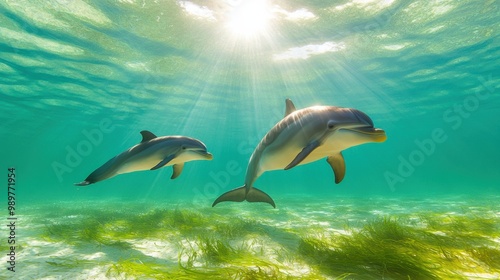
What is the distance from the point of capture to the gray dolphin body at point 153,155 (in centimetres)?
569

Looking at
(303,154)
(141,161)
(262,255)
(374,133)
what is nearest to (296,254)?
(262,255)

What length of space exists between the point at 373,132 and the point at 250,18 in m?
12.2

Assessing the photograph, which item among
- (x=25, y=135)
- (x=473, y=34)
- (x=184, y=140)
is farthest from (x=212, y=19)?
(x=25, y=135)

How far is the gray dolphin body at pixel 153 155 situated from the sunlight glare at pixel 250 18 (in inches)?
370

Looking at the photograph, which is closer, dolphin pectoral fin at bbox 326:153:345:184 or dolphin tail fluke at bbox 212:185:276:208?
dolphin pectoral fin at bbox 326:153:345:184

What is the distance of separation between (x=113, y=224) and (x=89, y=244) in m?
2.83

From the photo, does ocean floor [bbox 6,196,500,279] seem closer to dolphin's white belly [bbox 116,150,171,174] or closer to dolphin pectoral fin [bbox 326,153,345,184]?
dolphin pectoral fin [bbox 326,153,345,184]

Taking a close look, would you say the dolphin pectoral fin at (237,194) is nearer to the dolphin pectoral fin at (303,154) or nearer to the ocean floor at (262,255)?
the ocean floor at (262,255)

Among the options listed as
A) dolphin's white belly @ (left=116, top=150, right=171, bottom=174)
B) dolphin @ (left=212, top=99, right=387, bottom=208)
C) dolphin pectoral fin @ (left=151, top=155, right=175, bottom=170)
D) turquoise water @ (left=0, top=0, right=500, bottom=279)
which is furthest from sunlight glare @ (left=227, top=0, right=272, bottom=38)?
dolphin pectoral fin @ (left=151, top=155, right=175, bottom=170)

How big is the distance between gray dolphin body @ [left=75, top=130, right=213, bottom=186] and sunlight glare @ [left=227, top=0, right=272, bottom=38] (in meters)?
9.40

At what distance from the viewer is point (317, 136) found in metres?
3.80

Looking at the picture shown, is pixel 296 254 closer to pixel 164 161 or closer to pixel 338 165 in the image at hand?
pixel 338 165

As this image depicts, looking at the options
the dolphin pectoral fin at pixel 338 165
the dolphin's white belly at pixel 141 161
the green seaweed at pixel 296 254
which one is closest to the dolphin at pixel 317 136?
the dolphin pectoral fin at pixel 338 165

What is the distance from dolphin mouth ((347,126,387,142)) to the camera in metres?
3.45
